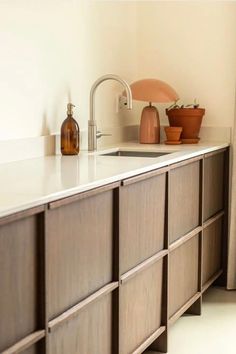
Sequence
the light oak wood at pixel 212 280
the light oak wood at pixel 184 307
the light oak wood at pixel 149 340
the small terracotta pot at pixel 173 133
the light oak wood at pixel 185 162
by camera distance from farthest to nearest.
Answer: the small terracotta pot at pixel 173 133, the light oak wood at pixel 212 280, the light oak wood at pixel 184 307, the light oak wood at pixel 185 162, the light oak wood at pixel 149 340

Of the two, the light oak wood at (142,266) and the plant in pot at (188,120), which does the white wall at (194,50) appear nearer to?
the plant in pot at (188,120)

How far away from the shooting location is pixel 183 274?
3156mm

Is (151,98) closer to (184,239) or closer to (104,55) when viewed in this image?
(104,55)

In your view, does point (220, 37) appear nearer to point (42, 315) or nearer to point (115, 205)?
point (115, 205)

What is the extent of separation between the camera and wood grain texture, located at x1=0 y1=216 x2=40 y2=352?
1688mm

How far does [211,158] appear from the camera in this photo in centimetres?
355

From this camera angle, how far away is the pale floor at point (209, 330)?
2.99 metres

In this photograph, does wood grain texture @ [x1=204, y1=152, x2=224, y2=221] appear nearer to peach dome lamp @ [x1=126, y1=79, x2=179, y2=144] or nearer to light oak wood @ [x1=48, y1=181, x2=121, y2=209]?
peach dome lamp @ [x1=126, y1=79, x2=179, y2=144]

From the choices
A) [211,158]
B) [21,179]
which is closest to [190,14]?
[211,158]

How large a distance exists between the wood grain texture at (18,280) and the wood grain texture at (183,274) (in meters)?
1.22

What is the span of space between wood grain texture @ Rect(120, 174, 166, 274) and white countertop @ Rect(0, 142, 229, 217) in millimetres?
77

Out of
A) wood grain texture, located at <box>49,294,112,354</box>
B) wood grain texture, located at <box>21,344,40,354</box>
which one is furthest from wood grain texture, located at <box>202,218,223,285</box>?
wood grain texture, located at <box>21,344,40,354</box>

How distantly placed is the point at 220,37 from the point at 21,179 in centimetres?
207

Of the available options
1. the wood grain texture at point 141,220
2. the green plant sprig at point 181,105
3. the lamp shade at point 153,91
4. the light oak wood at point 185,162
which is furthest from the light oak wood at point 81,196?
the green plant sprig at point 181,105
